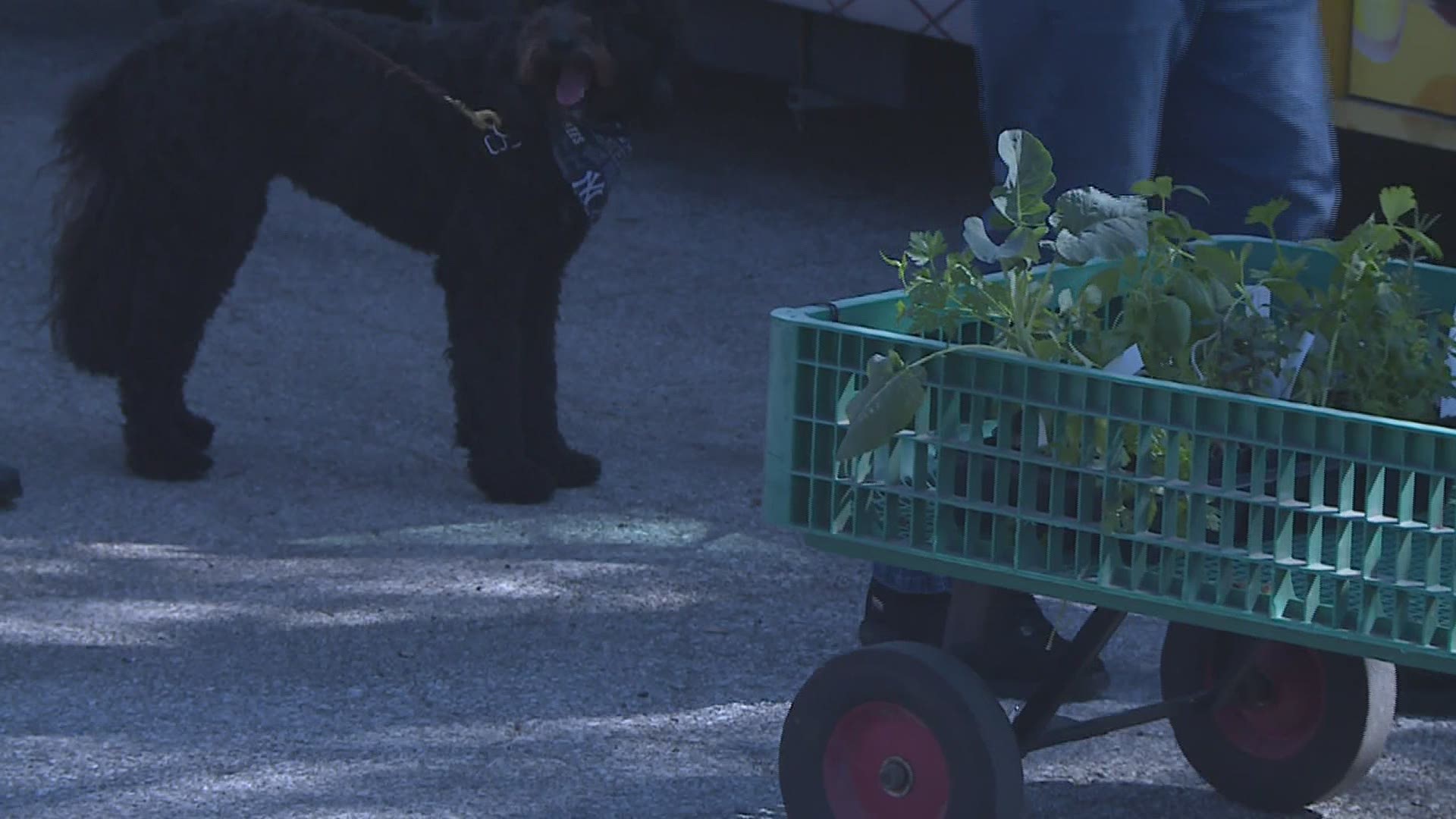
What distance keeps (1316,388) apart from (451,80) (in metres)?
2.54

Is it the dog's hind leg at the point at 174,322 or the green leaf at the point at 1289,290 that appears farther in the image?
the dog's hind leg at the point at 174,322

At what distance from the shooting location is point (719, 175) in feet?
28.1

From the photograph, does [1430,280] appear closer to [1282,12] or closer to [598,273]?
[1282,12]

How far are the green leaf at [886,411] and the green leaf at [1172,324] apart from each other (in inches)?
11.6

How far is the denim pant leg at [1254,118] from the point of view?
323cm

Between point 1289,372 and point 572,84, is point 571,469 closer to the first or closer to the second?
point 572,84

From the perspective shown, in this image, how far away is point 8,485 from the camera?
4.40 metres

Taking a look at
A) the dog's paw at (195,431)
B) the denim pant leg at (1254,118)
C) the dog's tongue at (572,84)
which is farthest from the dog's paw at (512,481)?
the denim pant leg at (1254,118)

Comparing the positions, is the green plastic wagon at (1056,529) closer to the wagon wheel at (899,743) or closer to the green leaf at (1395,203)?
the wagon wheel at (899,743)

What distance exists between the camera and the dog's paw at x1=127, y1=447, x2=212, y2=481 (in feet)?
15.3

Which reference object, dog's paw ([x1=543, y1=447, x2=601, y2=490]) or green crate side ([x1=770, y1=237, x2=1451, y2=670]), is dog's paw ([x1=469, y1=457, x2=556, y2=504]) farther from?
green crate side ([x1=770, y1=237, x2=1451, y2=670])

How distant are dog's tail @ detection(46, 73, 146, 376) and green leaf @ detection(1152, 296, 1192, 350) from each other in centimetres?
285

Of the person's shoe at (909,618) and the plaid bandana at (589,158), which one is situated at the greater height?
the plaid bandana at (589,158)

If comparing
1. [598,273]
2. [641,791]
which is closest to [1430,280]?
[641,791]
